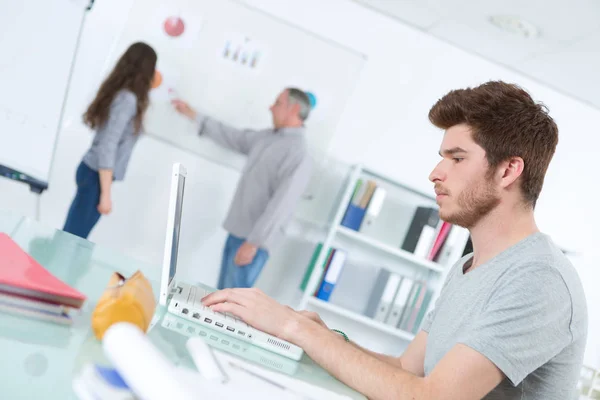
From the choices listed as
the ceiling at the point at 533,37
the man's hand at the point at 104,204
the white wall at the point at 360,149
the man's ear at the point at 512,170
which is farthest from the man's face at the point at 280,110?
Answer: the man's ear at the point at 512,170

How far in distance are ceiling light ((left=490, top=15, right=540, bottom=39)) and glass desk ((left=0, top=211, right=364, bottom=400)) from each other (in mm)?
2512

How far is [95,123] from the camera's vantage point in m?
3.14

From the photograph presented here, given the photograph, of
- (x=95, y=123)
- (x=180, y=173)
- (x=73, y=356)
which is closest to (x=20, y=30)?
(x=95, y=123)

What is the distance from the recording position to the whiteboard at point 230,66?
3316mm

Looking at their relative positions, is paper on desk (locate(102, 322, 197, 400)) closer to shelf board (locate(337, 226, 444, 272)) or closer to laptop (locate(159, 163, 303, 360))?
laptop (locate(159, 163, 303, 360))

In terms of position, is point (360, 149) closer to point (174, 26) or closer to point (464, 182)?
point (174, 26)

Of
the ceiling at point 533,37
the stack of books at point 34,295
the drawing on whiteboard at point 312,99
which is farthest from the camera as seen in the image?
the drawing on whiteboard at point 312,99

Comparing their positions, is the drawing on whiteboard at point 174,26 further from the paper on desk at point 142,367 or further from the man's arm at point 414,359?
the paper on desk at point 142,367

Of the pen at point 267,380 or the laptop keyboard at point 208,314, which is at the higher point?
the pen at point 267,380

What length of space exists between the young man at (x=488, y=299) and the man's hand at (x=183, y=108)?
2112 mm

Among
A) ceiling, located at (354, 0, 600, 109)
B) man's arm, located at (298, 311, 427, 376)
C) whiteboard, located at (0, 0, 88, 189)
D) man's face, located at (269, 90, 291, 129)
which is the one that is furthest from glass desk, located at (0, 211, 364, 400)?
ceiling, located at (354, 0, 600, 109)

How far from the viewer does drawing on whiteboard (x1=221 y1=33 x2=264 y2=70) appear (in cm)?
341

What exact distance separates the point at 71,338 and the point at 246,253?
2.41m

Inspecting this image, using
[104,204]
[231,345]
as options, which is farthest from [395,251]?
[231,345]
